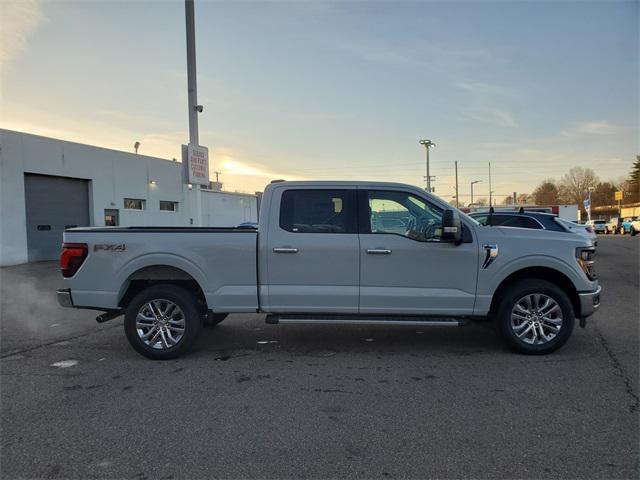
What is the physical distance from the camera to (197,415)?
4035mm

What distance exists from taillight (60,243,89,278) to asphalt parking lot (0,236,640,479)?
114cm

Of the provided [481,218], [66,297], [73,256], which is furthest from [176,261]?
[481,218]

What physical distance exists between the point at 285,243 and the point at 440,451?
9.68ft

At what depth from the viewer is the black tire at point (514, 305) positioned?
5.48 meters

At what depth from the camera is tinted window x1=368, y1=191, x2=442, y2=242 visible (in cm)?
559

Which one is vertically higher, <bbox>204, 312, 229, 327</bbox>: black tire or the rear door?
the rear door

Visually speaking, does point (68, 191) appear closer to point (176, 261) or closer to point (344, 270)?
point (176, 261)

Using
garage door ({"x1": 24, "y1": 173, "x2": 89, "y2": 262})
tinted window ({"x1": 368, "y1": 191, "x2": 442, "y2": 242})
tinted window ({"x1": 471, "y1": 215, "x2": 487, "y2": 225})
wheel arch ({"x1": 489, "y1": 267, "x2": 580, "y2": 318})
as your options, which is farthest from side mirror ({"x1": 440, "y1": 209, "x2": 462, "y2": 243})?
garage door ({"x1": 24, "y1": 173, "x2": 89, "y2": 262})

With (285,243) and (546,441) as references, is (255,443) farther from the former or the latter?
(285,243)

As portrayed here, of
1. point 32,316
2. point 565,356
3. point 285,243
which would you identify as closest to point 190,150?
point 32,316

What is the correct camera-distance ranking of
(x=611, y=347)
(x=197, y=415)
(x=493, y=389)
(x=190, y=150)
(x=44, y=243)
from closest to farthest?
1. (x=197, y=415)
2. (x=493, y=389)
3. (x=611, y=347)
4. (x=190, y=150)
5. (x=44, y=243)

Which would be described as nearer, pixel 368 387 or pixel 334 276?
pixel 368 387

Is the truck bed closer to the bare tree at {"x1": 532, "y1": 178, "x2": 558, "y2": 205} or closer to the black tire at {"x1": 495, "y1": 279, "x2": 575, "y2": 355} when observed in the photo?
the black tire at {"x1": 495, "y1": 279, "x2": 575, "y2": 355}

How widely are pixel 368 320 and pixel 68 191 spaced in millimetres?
19588
